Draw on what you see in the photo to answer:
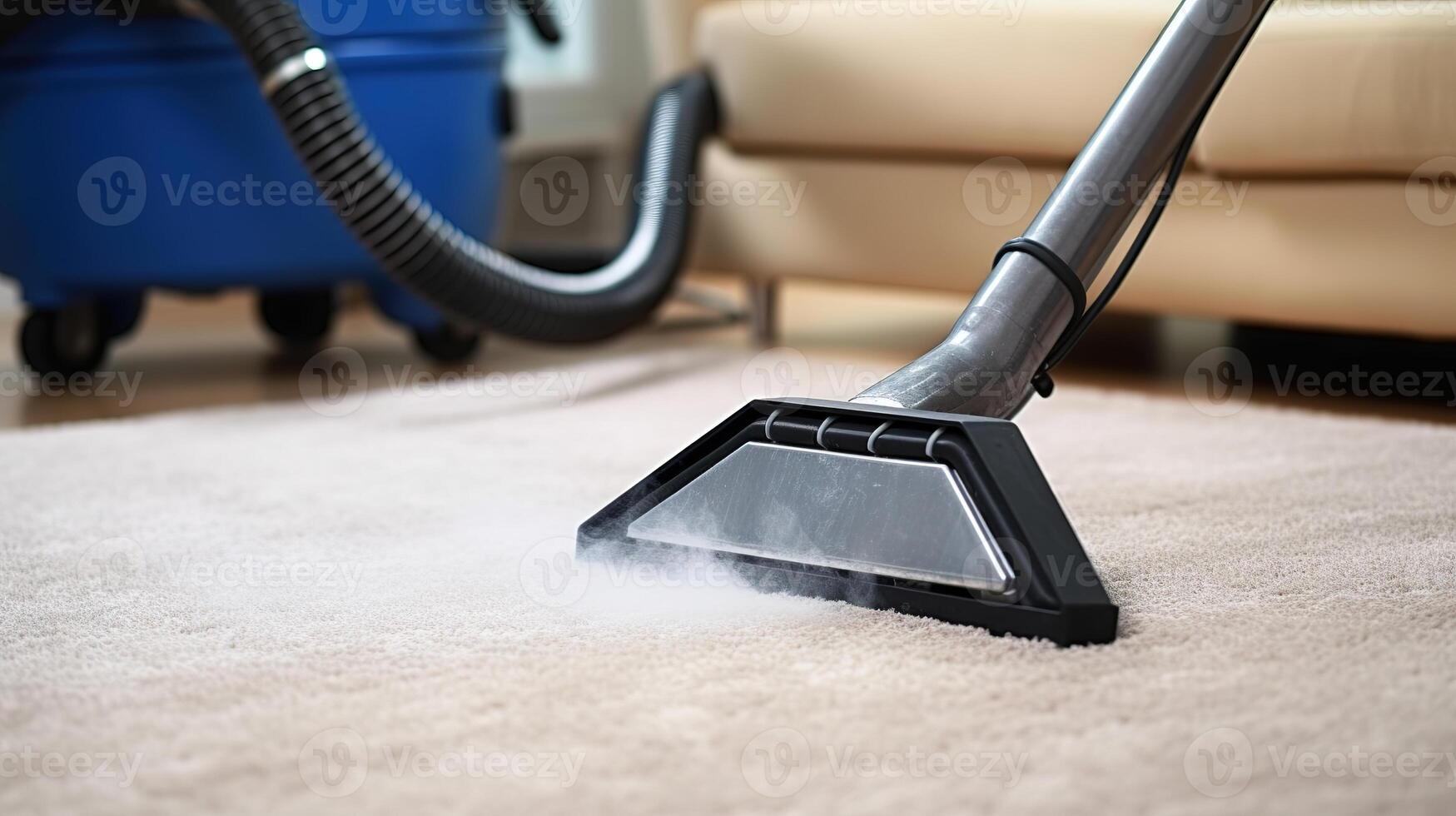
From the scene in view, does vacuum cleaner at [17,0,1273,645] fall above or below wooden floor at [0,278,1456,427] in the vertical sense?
above

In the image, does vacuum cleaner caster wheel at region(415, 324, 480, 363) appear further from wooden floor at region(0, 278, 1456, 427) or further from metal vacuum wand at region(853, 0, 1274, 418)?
metal vacuum wand at region(853, 0, 1274, 418)

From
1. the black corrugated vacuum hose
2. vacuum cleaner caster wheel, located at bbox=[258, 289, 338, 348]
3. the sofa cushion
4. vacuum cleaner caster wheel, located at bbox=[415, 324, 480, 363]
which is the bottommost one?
vacuum cleaner caster wheel, located at bbox=[258, 289, 338, 348]

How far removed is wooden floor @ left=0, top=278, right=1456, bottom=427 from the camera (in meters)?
1.55

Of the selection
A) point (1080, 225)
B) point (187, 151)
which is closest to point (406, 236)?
point (187, 151)

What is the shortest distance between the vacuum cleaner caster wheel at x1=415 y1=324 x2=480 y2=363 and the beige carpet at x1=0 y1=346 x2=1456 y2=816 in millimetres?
731

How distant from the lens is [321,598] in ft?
2.54

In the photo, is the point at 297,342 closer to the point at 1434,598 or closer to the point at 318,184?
the point at 318,184

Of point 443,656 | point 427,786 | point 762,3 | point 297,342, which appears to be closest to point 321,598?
point 443,656

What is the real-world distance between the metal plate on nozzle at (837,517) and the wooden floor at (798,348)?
0.82 meters

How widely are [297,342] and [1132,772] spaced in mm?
1759

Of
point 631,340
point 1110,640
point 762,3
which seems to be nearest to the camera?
point 1110,640

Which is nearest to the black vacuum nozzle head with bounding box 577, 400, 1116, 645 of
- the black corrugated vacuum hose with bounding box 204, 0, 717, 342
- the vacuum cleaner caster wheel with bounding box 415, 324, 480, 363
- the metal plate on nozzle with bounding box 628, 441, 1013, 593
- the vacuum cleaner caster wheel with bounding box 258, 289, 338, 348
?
the metal plate on nozzle with bounding box 628, 441, 1013, 593

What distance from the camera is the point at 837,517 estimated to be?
701 millimetres

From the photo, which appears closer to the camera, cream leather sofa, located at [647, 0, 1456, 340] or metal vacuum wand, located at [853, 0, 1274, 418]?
metal vacuum wand, located at [853, 0, 1274, 418]
